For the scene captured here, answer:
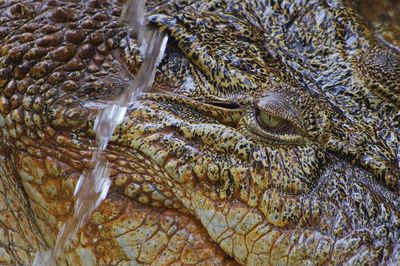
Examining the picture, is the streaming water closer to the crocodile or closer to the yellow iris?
the crocodile

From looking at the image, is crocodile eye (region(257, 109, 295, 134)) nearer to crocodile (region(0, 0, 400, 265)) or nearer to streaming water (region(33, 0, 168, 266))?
crocodile (region(0, 0, 400, 265))

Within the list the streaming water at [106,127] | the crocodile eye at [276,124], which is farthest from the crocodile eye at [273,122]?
the streaming water at [106,127]

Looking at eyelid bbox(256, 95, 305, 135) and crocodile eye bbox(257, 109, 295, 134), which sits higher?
eyelid bbox(256, 95, 305, 135)

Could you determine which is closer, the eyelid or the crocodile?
the crocodile

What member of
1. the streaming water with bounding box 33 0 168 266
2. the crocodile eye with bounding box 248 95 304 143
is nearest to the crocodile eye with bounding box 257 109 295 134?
the crocodile eye with bounding box 248 95 304 143

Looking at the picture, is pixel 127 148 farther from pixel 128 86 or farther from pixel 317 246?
pixel 317 246

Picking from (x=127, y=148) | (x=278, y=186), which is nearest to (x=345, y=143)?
(x=278, y=186)

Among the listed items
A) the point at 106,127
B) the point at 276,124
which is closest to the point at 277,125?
the point at 276,124
